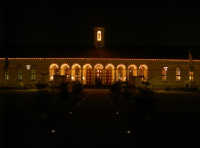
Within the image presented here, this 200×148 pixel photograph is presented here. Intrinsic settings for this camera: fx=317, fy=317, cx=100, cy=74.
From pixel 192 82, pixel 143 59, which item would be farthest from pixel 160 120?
pixel 192 82

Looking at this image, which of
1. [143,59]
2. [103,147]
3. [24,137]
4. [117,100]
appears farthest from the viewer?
[143,59]

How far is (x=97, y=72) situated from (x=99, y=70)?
0.36m

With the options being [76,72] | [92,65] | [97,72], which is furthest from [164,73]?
[76,72]

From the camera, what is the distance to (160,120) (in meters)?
13.9

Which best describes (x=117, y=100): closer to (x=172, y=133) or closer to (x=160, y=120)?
(x=160, y=120)

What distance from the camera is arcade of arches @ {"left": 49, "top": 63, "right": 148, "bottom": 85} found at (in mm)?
39963

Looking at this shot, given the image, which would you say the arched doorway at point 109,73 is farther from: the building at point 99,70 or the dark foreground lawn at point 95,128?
the dark foreground lawn at point 95,128

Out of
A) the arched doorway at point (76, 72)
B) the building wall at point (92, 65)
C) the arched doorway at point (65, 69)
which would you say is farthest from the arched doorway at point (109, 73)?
the arched doorway at point (65, 69)

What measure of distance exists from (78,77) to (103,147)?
31583 millimetres

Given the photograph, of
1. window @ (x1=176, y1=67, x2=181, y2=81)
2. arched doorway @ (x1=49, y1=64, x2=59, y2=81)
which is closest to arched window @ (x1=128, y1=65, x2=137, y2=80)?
window @ (x1=176, y1=67, x2=181, y2=81)

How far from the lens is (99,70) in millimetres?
40250

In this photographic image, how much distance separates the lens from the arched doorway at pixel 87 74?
132ft
